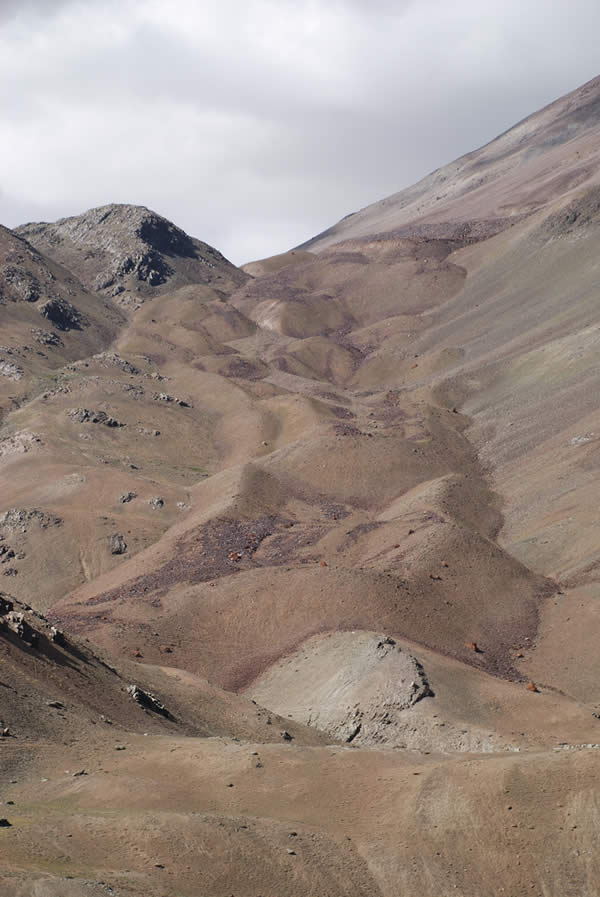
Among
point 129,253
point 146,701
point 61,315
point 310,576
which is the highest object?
point 129,253

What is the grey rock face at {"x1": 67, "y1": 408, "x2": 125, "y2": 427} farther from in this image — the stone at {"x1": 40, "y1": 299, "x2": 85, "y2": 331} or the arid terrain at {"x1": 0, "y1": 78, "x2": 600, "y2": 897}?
the stone at {"x1": 40, "y1": 299, "x2": 85, "y2": 331}

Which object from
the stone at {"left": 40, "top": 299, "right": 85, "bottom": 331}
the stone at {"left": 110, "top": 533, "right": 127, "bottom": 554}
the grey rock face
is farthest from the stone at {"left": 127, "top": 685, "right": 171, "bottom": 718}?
the stone at {"left": 40, "top": 299, "right": 85, "bottom": 331}

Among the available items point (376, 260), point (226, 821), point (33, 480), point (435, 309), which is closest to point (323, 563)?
point (33, 480)

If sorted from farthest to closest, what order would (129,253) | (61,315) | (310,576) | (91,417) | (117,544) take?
(129,253), (61,315), (91,417), (117,544), (310,576)

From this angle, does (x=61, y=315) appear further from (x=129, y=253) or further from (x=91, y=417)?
(x=91, y=417)

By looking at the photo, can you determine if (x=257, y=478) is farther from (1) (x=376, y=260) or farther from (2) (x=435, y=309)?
(1) (x=376, y=260)

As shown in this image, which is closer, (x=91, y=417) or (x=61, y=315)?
A: (x=91, y=417)

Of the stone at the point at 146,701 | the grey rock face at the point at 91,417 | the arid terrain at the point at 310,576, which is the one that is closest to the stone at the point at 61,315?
the arid terrain at the point at 310,576

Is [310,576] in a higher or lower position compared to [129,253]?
lower

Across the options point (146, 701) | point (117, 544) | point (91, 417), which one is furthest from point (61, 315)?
point (146, 701)
